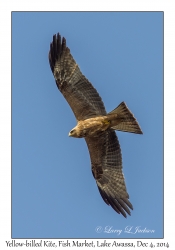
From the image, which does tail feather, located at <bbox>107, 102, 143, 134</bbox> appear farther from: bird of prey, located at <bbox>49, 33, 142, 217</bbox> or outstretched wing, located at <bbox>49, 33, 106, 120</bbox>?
outstretched wing, located at <bbox>49, 33, 106, 120</bbox>

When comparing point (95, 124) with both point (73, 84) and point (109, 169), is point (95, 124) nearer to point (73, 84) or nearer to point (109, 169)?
point (73, 84)

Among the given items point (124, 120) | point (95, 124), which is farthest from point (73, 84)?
point (124, 120)

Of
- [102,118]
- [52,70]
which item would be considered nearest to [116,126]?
[102,118]

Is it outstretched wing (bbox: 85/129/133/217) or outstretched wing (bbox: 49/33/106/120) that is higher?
outstretched wing (bbox: 49/33/106/120)

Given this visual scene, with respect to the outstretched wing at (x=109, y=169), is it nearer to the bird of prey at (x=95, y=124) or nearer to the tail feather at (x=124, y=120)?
the bird of prey at (x=95, y=124)

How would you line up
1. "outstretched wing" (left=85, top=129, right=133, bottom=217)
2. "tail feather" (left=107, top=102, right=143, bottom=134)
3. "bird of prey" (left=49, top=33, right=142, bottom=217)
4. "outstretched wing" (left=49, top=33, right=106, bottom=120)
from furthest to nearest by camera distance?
"outstretched wing" (left=85, top=129, right=133, bottom=217)
"outstretched wing" (left=49, top=33, right=106, bottom=120)
"bird of prey" (left=49, top=33, right=142, bottom=217)
"tail feather" (left=107, top=102, right=143, bottom=134)

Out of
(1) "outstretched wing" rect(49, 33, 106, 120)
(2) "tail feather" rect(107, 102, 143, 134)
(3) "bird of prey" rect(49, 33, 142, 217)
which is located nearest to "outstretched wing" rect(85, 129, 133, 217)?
(3) "bird of prey" rect(49, 33, 142, 217)
